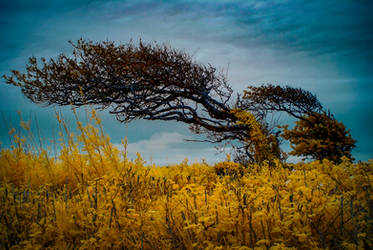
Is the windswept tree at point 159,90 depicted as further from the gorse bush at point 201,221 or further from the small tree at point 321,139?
the gorse bush at point 201,221

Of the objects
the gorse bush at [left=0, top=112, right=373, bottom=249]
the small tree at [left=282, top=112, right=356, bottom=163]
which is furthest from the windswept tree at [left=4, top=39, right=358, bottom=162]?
the gorse bush at [left=0, top=112, right=373, bottom=249]

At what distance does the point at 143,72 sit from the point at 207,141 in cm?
430

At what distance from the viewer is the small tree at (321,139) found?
9.10m

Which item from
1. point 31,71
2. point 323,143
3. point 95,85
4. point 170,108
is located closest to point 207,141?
point 170,108

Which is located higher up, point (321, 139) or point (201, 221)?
point (321, 139)

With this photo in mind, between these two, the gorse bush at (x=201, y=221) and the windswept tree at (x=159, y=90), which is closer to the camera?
the gorse bush at (x=201, y=221)

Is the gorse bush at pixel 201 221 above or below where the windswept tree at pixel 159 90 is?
below

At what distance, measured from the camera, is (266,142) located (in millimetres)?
10086

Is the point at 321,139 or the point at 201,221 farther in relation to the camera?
the point at 321,139

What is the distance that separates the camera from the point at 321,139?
369 inches

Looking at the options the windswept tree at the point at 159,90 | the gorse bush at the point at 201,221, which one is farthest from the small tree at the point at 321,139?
the gorse bush at the point at 201,221

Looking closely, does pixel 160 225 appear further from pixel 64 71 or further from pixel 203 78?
pixel 64 71

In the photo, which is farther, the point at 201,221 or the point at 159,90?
the point at 159,90

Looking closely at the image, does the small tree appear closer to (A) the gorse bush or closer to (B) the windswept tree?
(B) the windswept tree
